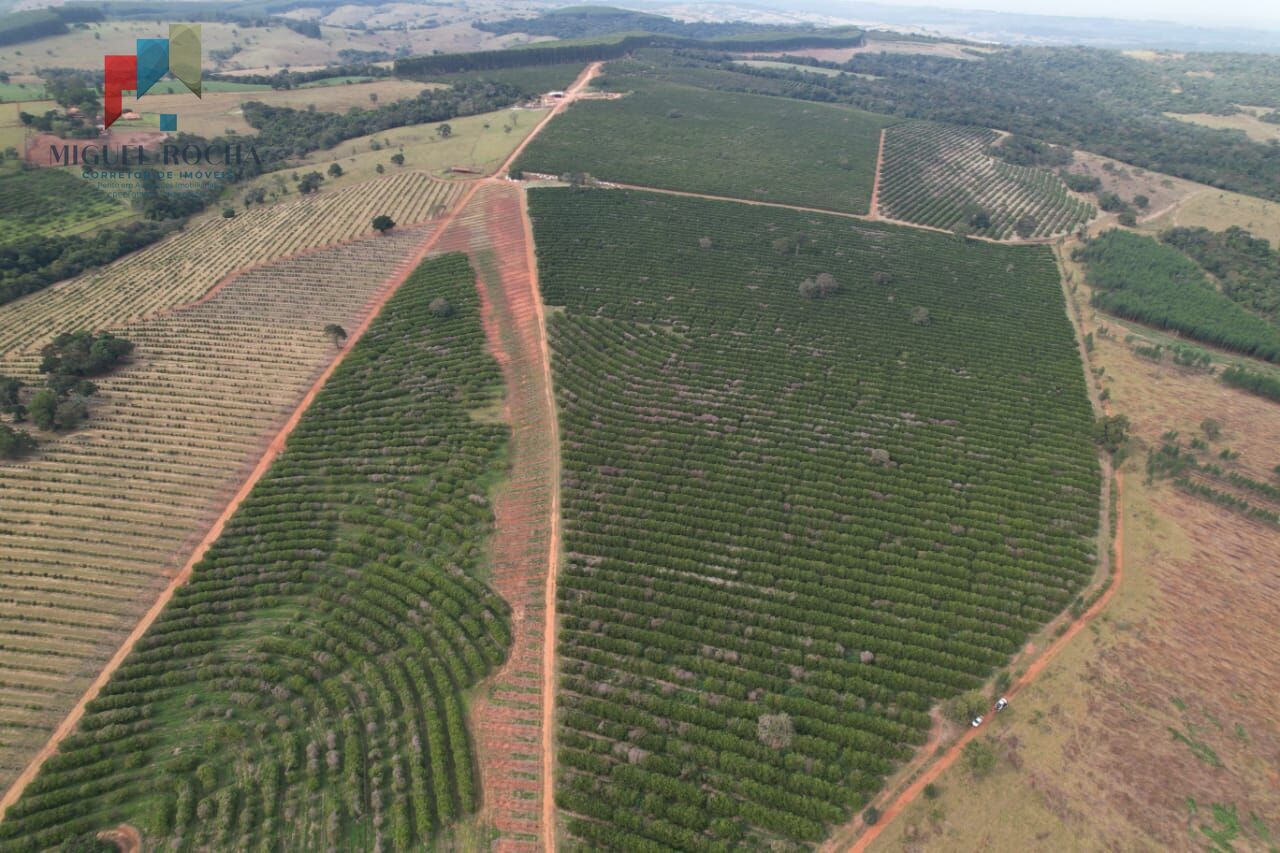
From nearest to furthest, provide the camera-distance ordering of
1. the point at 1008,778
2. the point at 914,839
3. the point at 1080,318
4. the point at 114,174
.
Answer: the point at 914,839 < the point at 1008,778 < the point at 1080,318 < the point at 114,174

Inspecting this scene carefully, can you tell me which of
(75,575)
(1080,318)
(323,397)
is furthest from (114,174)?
(1080,318)

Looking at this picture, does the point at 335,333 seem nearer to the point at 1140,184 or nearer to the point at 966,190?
the point at 966,190

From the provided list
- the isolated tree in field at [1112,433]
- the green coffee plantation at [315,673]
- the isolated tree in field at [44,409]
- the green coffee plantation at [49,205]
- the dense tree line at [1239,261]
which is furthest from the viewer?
the green coffee plantation at [49,205]

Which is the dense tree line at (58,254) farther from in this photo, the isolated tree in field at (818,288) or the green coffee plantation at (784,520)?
the isolated tree in field at (818,288)

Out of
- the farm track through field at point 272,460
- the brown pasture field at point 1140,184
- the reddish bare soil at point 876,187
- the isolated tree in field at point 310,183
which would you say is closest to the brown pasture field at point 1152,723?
the farm track through field at point 272,460

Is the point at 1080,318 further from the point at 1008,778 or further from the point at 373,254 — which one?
the point at 373,254

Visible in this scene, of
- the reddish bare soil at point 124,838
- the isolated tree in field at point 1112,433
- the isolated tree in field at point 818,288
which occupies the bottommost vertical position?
the reddish bare soil at point 124,838

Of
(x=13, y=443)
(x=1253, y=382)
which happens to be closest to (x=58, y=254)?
(x=13, y=443)
